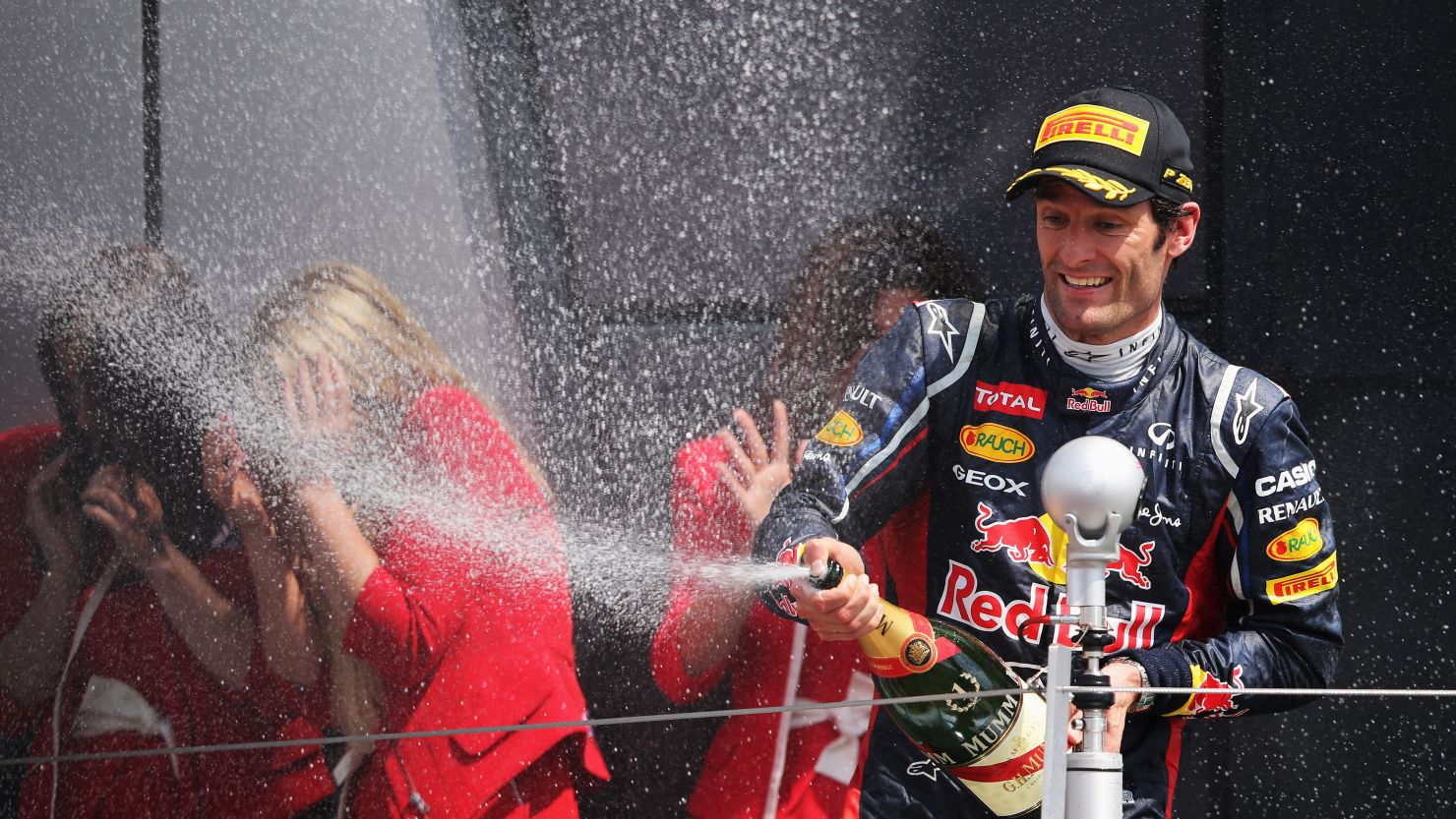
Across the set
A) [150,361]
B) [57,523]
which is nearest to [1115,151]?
[150,361]

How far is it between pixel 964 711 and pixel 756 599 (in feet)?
2.05

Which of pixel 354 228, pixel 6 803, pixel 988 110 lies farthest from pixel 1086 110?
pixel 6 803

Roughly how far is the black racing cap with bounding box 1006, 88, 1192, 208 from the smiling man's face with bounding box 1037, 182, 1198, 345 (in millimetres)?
25

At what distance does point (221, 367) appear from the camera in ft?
6.86

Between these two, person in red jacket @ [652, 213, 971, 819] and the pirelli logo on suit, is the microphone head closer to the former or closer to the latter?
the pirelli logo on suit

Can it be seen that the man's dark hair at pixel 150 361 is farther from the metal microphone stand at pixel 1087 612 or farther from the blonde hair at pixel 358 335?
the metal microphone stand at pixel 1087 612

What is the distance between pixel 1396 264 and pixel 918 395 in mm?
961

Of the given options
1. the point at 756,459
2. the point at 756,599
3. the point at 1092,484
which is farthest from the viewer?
the point at 756,459

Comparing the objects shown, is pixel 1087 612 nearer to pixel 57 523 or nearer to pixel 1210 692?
pixel 1210 692

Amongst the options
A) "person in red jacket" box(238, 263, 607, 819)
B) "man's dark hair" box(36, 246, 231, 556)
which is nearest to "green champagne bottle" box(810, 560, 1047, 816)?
"person in red jacket" box(238, 263, 607, 819)

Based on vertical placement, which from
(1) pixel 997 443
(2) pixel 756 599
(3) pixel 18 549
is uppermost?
(1) pixel 997 443

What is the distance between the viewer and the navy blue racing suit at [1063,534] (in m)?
1.43

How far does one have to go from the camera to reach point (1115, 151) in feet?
4.63

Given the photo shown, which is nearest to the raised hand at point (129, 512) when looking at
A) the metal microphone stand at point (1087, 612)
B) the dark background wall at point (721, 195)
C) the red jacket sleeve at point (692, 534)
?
the dark background wall at point (721, 195)
